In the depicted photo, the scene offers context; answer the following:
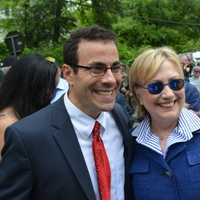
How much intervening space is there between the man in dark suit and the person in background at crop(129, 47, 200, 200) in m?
0.16

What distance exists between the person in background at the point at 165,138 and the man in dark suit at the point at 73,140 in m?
0.16

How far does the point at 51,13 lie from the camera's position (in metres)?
22.6

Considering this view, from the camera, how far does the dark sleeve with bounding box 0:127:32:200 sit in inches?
92.1

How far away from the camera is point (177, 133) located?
2.69 metres

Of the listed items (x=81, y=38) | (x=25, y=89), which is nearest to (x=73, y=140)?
(x=81, y=38)

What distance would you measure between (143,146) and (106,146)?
0.24 m

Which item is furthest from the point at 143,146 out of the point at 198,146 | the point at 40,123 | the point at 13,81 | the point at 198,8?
the point at 198,8

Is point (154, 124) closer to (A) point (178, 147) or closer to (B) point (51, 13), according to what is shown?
(A) point (178, 147)

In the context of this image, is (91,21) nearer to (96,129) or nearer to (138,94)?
(138,94)

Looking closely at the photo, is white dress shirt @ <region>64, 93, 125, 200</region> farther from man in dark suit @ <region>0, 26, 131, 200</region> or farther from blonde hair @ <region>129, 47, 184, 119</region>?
blonde hair @ <region>129, 47, 184, 119</region>

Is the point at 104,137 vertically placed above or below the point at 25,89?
above

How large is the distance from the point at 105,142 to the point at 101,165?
0.59 ft

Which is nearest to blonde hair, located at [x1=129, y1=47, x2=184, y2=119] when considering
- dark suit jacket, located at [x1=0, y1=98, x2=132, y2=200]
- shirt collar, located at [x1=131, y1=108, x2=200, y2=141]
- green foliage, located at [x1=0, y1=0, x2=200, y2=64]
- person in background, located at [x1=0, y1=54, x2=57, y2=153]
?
shirt collar, located at [x1=131, y1=108, x2=200, y2=141]

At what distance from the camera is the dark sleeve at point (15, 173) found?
7.68 ft
